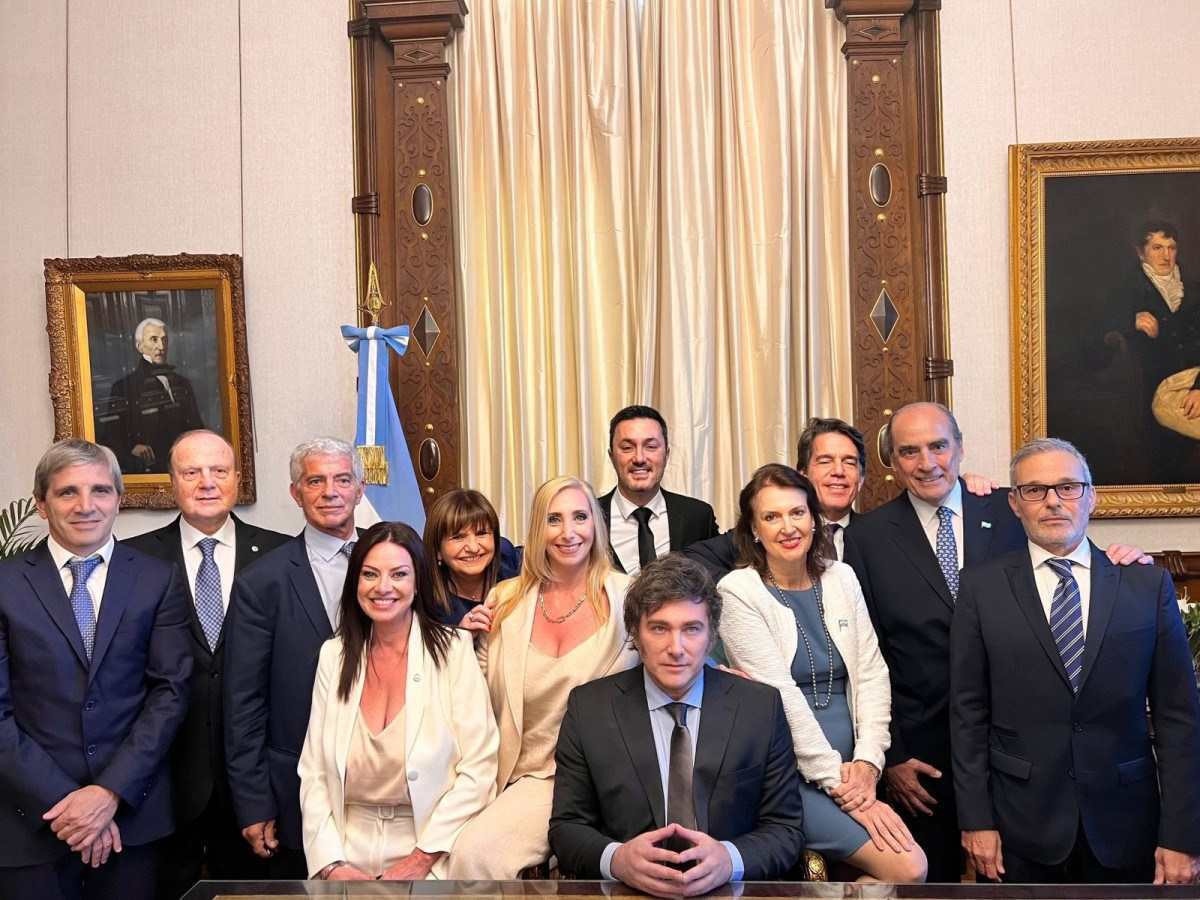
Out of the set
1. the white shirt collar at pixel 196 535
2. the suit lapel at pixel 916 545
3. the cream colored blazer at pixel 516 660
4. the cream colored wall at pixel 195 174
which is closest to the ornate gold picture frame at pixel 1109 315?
the suit lapel at pixel 916 545

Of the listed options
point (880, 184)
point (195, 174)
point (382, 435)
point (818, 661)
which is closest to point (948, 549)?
point (818, 661)

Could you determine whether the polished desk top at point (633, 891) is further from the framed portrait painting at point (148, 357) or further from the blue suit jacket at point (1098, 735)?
the framed portrait painting at point (148, 357)

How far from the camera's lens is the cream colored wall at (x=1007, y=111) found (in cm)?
550

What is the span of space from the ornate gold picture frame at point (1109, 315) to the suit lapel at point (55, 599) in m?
4.06

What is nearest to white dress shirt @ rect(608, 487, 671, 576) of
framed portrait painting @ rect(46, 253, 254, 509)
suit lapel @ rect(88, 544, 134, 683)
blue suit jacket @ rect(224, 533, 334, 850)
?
blue suit jacket @ rect(224, 533, 334, 850)

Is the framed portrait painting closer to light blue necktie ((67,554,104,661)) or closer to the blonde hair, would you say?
light blue necktie ((67,554,104,661))

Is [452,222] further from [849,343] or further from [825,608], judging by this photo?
[825,608]

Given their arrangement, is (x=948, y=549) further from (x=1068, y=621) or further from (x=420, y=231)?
(x=420, y=231)

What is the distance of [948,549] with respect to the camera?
384 centimetres

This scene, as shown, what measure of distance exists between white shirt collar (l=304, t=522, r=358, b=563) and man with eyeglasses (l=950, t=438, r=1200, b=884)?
2.00 m

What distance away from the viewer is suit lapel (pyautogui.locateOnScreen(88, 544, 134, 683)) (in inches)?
137

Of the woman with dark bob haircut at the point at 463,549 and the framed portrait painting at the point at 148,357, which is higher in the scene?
the framed portrait painting at the point at 148,357

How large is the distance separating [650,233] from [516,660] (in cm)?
277

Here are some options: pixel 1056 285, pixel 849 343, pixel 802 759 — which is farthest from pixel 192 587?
pixel 1056 285
